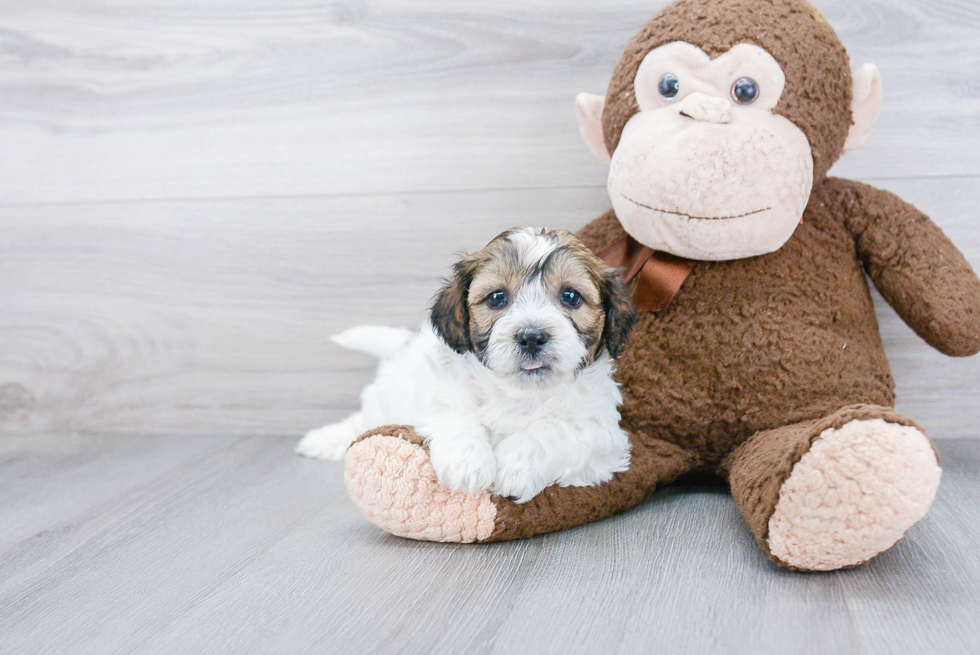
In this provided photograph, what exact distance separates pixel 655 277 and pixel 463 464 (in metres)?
0.49

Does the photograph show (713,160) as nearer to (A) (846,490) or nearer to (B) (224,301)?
(A) (846,490)

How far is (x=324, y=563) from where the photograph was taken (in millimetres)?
1166

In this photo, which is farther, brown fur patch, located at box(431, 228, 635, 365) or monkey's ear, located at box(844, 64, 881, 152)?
monkey's ear, located at box(844, 64, 881, 152)

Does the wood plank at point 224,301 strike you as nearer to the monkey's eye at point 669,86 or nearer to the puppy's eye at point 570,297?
the monkey's eye at point 669,86

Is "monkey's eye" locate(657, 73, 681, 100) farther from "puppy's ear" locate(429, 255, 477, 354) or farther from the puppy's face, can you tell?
"puppy's ear" locate(429, 255, 477, 354)

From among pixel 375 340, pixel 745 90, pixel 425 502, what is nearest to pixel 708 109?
pixel 745 90

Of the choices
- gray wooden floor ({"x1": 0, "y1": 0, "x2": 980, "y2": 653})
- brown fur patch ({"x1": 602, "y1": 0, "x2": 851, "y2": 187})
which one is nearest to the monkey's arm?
brown fur patch ({"x1": 602, "y1": 0, "x2": 851, "y2": 187})

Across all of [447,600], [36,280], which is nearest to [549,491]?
[447,600]

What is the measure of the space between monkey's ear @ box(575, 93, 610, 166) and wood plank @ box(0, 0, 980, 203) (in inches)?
8.9

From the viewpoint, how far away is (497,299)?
1.22m

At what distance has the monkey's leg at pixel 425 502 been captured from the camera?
117 cm

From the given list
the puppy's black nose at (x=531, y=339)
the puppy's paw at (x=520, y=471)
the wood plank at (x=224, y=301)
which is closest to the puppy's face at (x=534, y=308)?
the puppy's black nose at (x=531, y=339)

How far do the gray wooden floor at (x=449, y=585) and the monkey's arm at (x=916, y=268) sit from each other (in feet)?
1.01

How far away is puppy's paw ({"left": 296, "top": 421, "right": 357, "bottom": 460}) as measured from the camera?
71.2 inches
